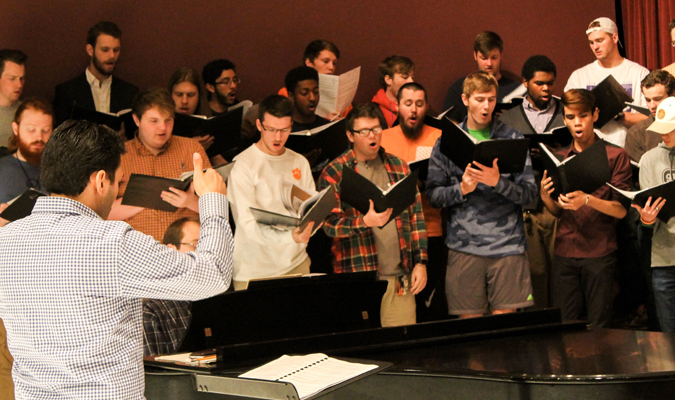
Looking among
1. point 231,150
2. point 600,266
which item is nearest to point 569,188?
point 600,266

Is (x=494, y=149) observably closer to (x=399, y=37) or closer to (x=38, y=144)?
(x=38, y=144)

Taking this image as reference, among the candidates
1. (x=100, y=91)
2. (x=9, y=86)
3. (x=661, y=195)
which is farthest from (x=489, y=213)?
(x=9, y=86)

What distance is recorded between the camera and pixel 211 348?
260cm

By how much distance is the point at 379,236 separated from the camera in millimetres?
4102

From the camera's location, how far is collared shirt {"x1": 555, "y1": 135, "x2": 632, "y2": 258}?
4133 millimetres

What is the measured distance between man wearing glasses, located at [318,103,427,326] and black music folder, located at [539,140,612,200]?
0.75 metres

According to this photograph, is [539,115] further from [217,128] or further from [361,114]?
[217,128]

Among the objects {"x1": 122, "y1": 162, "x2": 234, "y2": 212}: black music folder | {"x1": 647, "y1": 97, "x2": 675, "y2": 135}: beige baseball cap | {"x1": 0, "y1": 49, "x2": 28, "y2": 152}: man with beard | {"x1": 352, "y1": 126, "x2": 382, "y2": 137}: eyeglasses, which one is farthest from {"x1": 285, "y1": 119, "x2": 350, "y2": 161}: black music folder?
{"x1": 647, "y1": 97, "x2": 675, "y2": 135}: beige baseball cap

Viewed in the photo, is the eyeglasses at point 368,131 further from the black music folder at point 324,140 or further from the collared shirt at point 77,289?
the collared shirt at point 77,289

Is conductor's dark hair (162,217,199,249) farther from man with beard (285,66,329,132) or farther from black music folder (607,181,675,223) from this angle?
black music folder (607,181,675,223)

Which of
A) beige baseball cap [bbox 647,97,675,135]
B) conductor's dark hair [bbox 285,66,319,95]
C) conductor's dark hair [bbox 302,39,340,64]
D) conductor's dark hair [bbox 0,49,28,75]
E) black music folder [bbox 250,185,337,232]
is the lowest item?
black music folder [bbox 250,185,337,232]

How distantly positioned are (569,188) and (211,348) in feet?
7.26

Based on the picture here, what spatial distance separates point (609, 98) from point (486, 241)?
139 cm

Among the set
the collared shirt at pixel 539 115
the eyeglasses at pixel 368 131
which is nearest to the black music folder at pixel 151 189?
the eyeglasses at pixel 368 131
